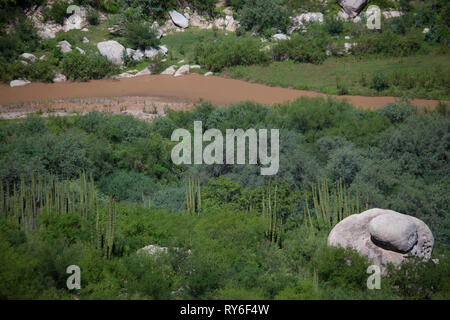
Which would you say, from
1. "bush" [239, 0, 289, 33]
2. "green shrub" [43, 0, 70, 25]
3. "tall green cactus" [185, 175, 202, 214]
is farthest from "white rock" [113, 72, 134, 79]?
"tall green cactus" [185, 175, 202, 214]

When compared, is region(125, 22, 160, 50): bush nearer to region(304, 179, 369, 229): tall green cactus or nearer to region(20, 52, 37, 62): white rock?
region(20, 52, 37, 62): white rock

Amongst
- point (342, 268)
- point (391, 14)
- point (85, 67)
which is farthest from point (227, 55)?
point (342, 268)

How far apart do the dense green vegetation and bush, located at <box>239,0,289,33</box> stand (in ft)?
61.4

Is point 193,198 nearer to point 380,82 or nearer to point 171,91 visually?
point 171,91

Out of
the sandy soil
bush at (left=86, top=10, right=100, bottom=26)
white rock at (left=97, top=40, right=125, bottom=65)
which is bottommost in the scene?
the sandy soil

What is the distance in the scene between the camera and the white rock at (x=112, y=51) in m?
38.9

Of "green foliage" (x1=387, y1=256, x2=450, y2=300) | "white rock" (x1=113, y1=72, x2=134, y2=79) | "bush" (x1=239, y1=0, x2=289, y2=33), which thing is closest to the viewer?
"green foliage" (x1=387, y1=256, x2=450, y2=300)

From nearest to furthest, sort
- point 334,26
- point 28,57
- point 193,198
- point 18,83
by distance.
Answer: point 193,198 → point 18,83 → point 28,57 → point 334,26

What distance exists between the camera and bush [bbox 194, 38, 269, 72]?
38.1 m

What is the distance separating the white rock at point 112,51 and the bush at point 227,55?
5904 mm

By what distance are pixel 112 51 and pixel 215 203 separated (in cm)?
2436

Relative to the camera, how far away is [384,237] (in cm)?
1448

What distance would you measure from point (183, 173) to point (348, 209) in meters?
7.75

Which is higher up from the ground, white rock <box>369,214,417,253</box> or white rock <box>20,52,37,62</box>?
white rock <box>20,52,37,62</box>
